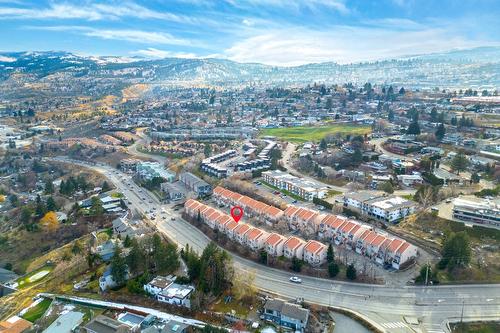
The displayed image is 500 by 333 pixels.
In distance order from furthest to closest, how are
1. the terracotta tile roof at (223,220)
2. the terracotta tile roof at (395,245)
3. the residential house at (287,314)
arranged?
the terracotta tile roof at (223,220), the terracotta tile roof at (395,245), the residential house at (287,314)

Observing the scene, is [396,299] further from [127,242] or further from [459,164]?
[459,164]

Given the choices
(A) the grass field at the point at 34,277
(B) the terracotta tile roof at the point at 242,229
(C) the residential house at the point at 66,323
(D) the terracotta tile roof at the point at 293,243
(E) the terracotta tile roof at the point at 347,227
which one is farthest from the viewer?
(B) the terracotta tile roof at the point at 242,229

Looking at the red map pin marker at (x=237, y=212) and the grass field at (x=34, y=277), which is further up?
the red map pin marker at (x=237, y=212)

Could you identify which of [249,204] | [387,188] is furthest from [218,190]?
[387,188]

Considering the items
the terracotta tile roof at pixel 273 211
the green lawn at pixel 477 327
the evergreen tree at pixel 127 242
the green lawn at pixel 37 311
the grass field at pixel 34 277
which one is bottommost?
the grass field at pixel 34 277

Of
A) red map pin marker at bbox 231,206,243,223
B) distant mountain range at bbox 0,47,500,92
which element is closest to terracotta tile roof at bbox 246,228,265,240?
red map pin marker at bbox 231,206,243,223

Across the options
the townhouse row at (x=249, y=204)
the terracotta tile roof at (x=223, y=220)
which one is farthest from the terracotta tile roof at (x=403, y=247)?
the terracotta tile roof at (x=223, y=220)

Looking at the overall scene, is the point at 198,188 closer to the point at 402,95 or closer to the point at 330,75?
the point at 402,95

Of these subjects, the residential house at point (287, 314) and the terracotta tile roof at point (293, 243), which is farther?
the terracotta tile roof at point (293, 243)

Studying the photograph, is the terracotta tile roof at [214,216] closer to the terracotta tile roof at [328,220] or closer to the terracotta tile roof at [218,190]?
the terracotta tile roof at [218,190]
